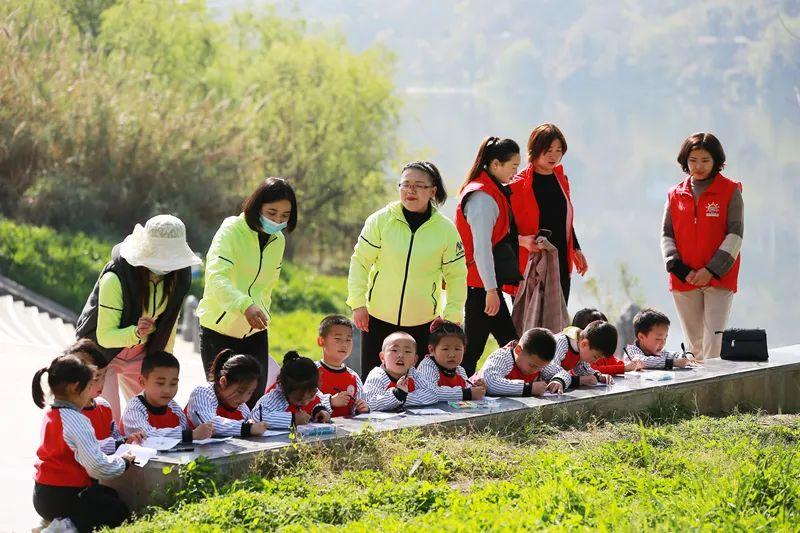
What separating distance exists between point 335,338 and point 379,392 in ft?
1.56

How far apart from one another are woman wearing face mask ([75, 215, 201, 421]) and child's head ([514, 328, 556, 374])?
2000 millimetres

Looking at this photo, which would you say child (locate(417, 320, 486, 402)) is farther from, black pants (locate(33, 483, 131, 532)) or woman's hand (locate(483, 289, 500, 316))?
black pants (locate(33, 483, 131, 532))

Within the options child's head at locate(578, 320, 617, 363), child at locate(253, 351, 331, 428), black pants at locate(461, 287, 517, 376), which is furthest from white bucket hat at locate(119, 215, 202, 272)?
child's head at locate(578, 320, 617, 363)

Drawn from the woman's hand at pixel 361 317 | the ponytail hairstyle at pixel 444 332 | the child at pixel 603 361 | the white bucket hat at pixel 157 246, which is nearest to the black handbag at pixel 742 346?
the child at pixel 603 361

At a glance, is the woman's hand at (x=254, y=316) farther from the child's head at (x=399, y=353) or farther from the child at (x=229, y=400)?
the child's head at (x=399, y=353)

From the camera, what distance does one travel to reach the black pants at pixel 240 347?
673 cm

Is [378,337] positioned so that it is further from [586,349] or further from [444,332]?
[586,349]

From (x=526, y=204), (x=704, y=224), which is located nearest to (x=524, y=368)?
(x=526, y=204)

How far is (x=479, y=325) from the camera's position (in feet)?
25.6

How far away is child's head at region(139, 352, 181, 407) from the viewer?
606 cm

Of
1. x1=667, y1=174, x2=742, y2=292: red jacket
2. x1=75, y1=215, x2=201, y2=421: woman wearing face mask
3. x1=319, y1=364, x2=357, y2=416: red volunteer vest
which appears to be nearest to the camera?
x1=75, y1=215, x2=201, y2=421: woman wearing face mask

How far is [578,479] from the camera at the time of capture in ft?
19.1

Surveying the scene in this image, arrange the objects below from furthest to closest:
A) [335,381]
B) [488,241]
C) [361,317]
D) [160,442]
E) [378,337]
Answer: [488,241] → [378,337] → [361,317] → [335,381] → [160,442]

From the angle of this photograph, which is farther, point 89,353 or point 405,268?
point 405,268
